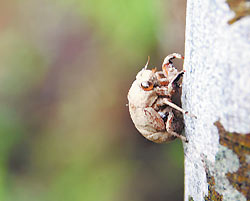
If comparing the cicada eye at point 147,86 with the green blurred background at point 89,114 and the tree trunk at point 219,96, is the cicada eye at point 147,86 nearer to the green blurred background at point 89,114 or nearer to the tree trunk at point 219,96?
the tree trunk at point 219,96

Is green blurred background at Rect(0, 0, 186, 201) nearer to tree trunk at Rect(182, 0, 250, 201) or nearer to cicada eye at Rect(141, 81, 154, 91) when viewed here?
cicada eye at Rect(141, 81, 154, 91)

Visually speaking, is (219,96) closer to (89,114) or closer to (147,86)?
(147,86)

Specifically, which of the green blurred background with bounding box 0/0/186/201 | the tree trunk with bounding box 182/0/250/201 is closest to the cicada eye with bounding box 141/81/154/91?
the tree trunk with bounding box 182/0/250/201

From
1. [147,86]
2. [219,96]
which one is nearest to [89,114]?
[147,86]

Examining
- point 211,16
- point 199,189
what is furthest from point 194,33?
point 199,189

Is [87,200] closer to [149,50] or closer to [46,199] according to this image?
[46,199]
